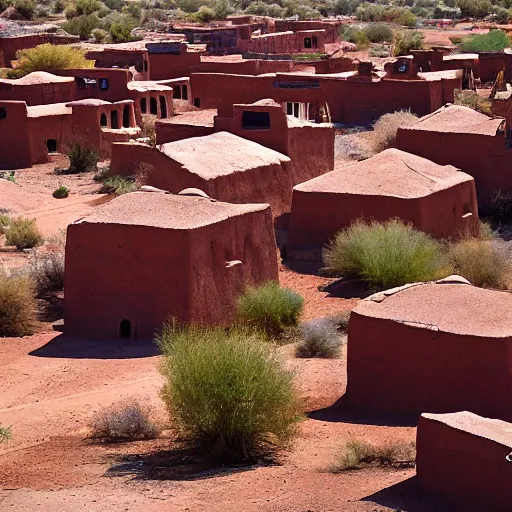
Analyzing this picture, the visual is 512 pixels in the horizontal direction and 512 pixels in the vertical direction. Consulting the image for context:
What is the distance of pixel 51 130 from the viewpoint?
35.4 m

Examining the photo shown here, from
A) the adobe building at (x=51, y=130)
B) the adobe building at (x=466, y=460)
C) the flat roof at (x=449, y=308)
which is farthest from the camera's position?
the adobe building at (x=51, y=130)

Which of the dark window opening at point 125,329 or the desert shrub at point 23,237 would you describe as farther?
the desert shrub at point 23,237

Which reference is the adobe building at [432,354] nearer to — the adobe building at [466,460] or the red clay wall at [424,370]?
the red clay wall at [424,370]

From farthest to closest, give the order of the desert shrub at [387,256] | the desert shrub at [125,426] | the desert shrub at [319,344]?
the desert shrub at [387,256] < the desert shrub at [319,344] < the desert shrub at [125,426]

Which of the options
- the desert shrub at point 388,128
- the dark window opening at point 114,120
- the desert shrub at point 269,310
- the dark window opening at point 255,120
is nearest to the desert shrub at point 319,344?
the desert shrub at point 269,310

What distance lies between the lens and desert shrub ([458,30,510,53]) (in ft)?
183

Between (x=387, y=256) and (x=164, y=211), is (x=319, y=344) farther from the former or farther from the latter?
(x=387, y=256)

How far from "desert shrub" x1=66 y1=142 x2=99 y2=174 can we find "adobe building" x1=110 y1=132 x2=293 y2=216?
261 inches

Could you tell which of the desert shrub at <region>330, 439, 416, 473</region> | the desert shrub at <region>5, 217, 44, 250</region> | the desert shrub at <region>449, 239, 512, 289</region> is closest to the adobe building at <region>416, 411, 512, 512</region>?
the desert shrub at <region>330, 439, 416, 473</region>

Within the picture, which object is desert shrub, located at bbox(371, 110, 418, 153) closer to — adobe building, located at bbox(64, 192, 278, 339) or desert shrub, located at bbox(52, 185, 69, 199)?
desert shrub, located at bbox(52, 185, 69, 199)

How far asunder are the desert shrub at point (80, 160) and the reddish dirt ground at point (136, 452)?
15.1 metres

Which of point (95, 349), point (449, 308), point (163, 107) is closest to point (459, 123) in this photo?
point (95, 349)

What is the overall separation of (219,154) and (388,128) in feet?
32.3

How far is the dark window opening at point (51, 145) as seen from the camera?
117ft
